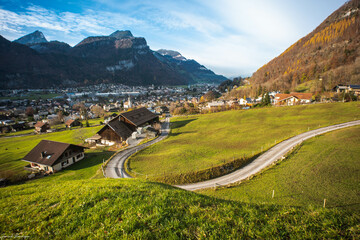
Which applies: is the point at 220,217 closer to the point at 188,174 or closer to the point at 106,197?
the point at 106,197

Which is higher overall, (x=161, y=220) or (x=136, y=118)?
(x=161, y=220)

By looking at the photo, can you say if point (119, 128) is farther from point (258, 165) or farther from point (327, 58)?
point (327, 58)

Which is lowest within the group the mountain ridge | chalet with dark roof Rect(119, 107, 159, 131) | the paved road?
the paved road

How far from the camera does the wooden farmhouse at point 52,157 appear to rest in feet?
107

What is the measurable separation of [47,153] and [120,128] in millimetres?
21135

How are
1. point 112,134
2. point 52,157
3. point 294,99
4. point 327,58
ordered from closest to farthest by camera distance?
point 52,157 → point 112,134 → point 294,99 → point 327,58

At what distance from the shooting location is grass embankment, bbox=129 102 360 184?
2507 centimetres

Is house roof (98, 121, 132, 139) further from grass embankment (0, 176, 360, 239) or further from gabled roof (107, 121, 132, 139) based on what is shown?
grass embankment (0, 176, 360, 239)

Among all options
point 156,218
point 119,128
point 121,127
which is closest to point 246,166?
point 156,218

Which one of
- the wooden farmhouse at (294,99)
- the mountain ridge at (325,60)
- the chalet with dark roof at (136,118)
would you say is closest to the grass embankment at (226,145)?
the chalet with dark roof at (136,118)

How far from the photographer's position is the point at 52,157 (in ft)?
110

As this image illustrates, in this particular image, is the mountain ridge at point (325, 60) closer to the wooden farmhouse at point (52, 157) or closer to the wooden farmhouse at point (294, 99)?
the wooden farmhouse at point (294, 99)

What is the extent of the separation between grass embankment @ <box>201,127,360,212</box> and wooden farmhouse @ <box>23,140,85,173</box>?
109 feet

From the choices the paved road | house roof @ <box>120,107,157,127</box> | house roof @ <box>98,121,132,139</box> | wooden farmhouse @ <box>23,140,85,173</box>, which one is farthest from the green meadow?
house roof @ <box>120,107,157,127</box>
